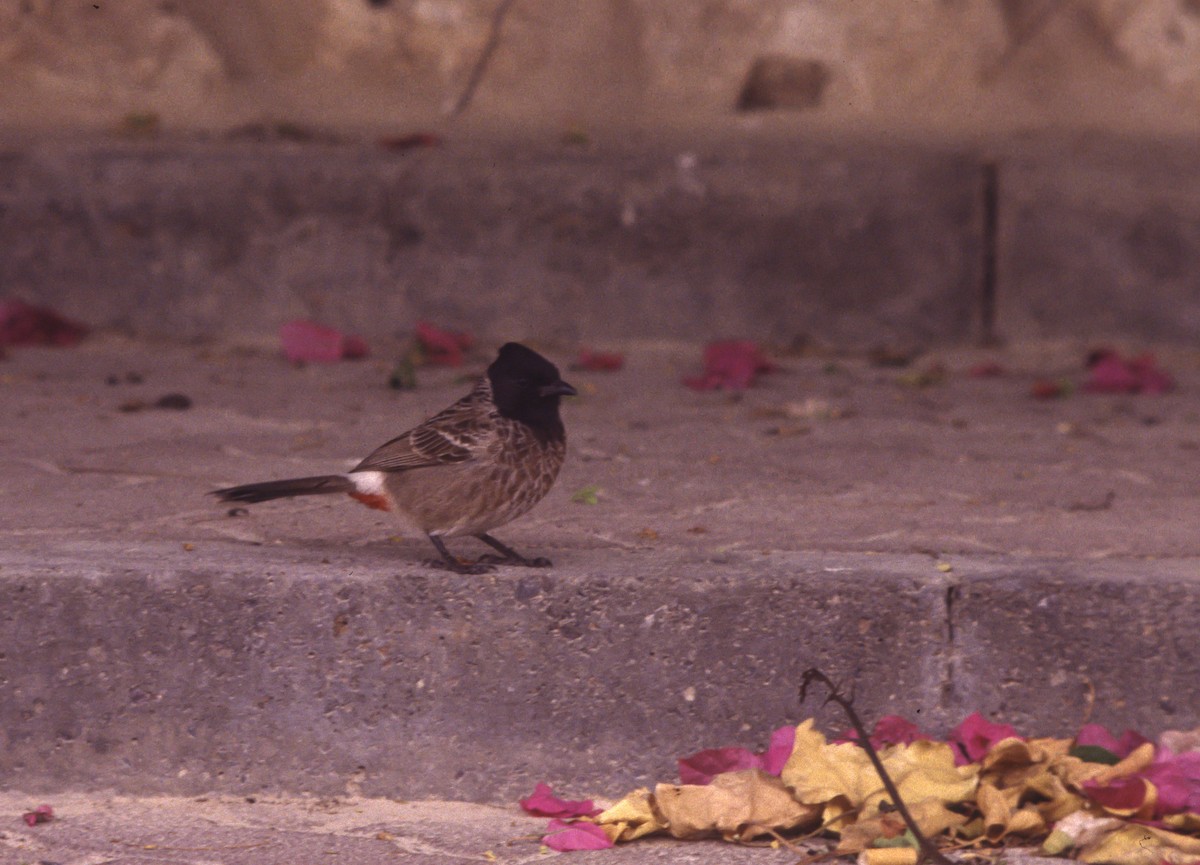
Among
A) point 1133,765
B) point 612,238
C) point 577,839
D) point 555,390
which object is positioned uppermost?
point 612,238

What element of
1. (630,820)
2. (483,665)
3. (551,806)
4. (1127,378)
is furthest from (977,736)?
(1127,378)

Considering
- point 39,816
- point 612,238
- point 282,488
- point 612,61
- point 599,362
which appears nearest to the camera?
point 39,816

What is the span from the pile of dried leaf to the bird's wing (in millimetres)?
716

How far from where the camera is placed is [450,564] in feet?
9.75

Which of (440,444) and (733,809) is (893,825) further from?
(440,444)

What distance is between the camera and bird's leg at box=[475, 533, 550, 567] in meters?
3.00

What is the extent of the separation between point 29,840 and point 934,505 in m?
2.15

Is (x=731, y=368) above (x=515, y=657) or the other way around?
above

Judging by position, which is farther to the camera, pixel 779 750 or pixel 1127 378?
pixel 1127 378

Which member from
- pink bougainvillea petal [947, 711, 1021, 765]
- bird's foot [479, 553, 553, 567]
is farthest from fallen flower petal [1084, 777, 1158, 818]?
bird's foot [479, 553, 553, 567]

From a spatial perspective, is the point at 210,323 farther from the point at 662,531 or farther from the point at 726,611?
the point at 726,611

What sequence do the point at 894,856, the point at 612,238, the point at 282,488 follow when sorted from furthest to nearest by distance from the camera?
1. the point at 612,238
2. the point at 282,488
3. the point at 894,856

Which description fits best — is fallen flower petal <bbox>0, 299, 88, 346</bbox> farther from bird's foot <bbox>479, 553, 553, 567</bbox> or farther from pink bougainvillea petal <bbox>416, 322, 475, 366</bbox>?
bird's foot <bbox>479, 553, 553, 567</bbox>

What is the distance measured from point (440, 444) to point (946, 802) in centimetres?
114
